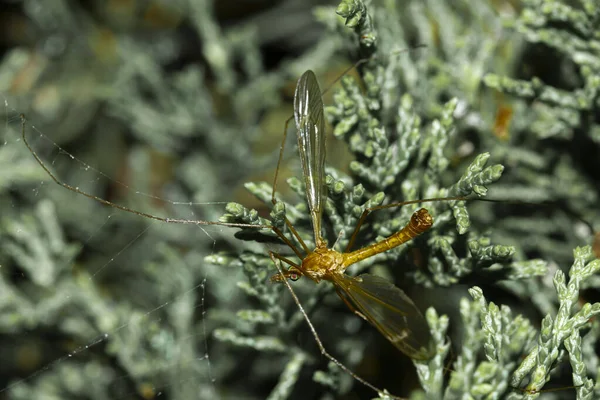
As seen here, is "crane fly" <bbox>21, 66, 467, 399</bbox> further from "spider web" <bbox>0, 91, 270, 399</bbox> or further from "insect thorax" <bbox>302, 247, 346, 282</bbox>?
"spider web" <bbox>0, 91, 270, 399</bbox>

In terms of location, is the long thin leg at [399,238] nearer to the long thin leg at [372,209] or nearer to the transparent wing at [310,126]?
the long thin leg at [372,209]

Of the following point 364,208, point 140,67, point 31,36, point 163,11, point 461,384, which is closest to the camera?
point 461,384

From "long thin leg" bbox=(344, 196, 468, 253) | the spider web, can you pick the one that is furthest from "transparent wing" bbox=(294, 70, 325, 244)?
the spider web

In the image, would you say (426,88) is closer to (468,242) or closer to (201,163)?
(468,242)

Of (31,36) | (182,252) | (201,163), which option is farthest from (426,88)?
(31,36)

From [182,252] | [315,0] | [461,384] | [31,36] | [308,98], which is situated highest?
[31,36]

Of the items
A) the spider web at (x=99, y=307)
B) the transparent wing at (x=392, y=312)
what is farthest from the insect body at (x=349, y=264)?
the spider web at (x=99, y=307)

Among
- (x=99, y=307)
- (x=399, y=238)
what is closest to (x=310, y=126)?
(x=399, y=238)
